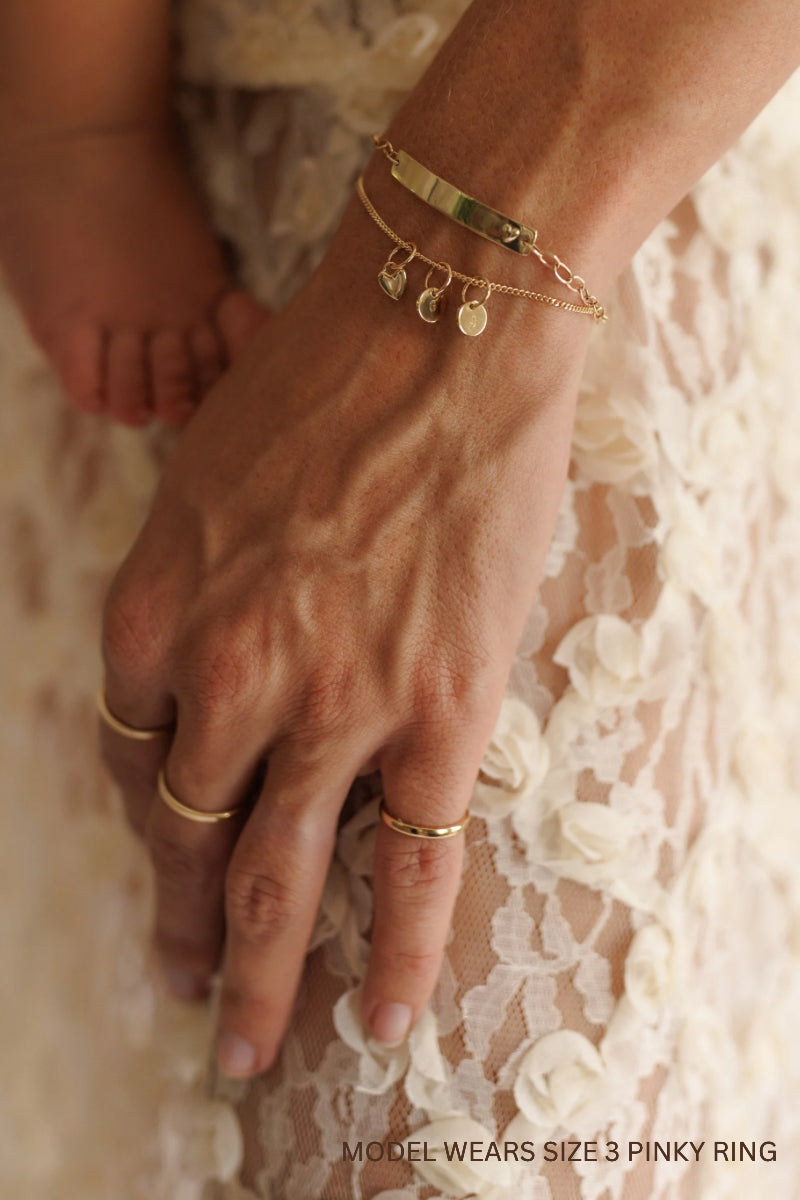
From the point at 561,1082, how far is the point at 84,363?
2.53 feet

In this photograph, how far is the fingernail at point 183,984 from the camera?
0.95 m

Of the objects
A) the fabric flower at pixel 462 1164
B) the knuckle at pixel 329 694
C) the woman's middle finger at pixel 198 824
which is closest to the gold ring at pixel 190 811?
the woman's middle finger at pixel 198 824

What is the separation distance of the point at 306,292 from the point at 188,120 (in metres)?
0.44

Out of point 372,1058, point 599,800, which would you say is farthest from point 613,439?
point 372,1058

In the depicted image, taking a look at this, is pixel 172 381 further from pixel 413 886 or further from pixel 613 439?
pixel 413 886

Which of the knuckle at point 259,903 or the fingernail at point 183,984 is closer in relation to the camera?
the knuckle at point 259,903

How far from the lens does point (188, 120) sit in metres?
1.15

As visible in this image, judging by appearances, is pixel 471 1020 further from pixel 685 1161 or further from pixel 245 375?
pixel 245 375

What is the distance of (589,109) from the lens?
0.74 meters

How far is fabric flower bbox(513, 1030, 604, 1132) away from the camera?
0.75 meters

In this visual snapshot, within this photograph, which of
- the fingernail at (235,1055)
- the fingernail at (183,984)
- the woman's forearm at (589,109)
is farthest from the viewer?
the fingernail at (183,984)

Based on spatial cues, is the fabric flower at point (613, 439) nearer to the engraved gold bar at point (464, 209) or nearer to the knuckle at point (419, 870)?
the engraved gold bar at point (464, 209)

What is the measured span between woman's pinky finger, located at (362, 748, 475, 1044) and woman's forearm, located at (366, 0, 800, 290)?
374 mm

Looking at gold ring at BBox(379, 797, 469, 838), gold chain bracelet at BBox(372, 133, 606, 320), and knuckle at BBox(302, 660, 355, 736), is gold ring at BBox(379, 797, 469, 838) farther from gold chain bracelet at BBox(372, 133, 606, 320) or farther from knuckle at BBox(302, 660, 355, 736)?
gold chain bracelet at BBox(372, 133, 606, 320)
